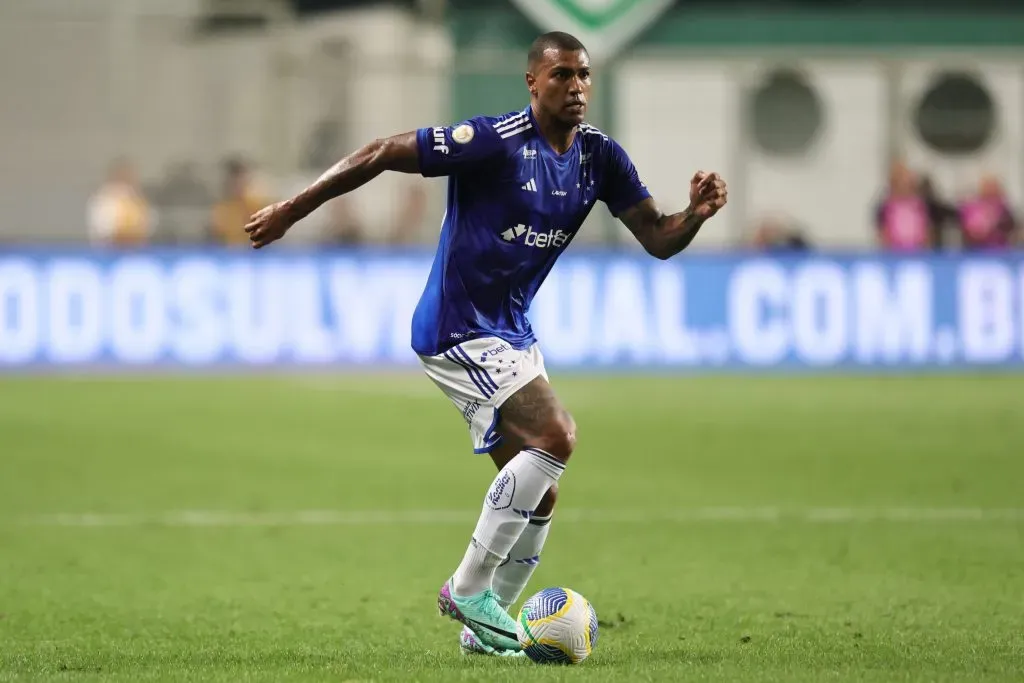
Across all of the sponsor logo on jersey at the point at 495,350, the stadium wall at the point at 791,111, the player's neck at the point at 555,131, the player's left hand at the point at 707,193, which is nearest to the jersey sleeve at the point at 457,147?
the player's neck at the point at 555,131

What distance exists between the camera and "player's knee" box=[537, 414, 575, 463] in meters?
6.24

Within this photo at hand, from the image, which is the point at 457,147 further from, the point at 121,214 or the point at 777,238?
the point at 121,214

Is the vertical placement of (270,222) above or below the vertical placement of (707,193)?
below

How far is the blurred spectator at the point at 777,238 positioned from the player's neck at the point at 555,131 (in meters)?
14.3

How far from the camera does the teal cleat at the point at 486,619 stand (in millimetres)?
6297

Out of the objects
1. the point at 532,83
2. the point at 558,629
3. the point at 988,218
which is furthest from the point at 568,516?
the point at 988,218

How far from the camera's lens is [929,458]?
518 inches

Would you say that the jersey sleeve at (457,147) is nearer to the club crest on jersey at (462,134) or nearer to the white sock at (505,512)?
the club crest on jersey at (462,134)

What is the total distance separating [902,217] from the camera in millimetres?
21406

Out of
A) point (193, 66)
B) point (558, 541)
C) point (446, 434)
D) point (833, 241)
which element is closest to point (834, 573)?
point (558, 541)

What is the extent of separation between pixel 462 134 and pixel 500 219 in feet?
1.19

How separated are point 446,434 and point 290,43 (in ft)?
41.0

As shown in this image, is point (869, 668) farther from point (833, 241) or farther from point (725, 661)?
point (833, 241)

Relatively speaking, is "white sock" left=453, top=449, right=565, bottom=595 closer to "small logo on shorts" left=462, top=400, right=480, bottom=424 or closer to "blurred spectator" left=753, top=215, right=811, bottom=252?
"small logo on shorts" left=462, top=400, right=480, bottom=424
